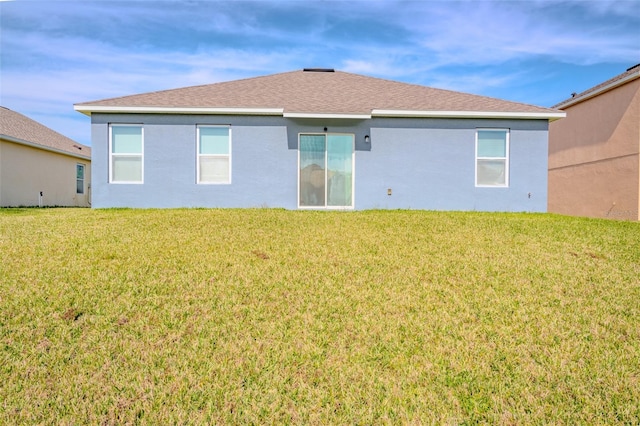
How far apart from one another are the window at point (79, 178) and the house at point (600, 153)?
80.7 ft

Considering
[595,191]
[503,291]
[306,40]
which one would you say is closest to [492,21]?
[306,40]

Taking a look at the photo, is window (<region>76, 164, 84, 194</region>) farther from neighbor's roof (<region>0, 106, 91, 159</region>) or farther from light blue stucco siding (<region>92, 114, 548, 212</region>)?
light blue stucco siding (<region>92, 114, 548, 212</region>)

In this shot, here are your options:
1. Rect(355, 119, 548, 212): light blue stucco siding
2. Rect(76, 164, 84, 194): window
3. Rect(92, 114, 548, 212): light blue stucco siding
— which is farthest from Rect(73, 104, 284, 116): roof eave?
Rect(76, 164, 84, 194): window

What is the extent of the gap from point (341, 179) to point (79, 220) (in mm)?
6931

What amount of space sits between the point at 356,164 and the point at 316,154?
1244 mm

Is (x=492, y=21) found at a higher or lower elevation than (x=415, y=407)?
higher

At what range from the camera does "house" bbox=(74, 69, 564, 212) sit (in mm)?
11734

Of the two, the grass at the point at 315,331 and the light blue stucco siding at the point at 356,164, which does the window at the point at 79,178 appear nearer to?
the light blue stucco siding at the point at 356,164

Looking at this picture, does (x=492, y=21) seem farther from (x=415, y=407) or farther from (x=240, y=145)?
(x=415, y=407)

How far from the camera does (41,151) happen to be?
61.2 feet

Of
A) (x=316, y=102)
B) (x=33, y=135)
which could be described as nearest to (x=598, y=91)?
(x=316, y=102)

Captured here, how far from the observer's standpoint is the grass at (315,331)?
285cm

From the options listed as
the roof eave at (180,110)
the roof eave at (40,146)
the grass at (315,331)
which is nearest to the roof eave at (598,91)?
the grass at (315,331)

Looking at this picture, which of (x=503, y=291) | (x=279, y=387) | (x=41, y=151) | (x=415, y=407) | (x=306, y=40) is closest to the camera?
(x=415, y=407)
